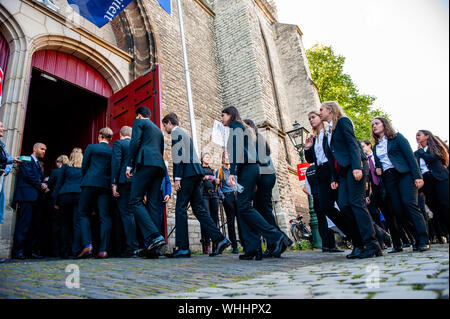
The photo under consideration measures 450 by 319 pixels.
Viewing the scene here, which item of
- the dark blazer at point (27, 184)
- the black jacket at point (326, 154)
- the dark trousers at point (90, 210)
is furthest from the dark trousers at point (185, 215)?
the dark blazer at point (27, 184)

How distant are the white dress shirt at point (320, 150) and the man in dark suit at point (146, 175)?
204 cm

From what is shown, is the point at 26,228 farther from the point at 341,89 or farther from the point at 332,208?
the point at 341,89

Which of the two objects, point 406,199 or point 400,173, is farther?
point 400,173

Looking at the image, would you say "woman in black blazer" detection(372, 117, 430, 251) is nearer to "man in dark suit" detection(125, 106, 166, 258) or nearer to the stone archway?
"man in dark suit" detection(125, 106, 166, 258)

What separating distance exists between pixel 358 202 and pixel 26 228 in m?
4.79

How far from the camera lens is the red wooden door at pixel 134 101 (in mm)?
6164

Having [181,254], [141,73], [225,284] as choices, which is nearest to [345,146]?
[225,284]

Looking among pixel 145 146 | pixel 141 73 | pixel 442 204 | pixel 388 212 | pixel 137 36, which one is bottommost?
pixel 442 204

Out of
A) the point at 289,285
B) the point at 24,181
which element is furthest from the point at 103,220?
the point at 289,285

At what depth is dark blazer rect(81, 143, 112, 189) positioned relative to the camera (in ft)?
14.4

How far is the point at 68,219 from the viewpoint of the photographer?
5.18 m

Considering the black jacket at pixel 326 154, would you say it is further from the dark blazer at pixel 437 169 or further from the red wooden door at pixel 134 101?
the red wooden door at pixel 134 101
